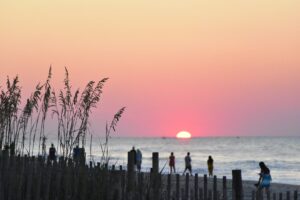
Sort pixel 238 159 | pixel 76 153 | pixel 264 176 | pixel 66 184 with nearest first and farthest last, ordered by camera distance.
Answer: pixel 66 184, pixel 76 153, pixel 264 176, pixel 238 159

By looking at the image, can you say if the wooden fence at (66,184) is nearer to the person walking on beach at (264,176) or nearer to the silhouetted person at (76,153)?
the silhouetted person at (76,153)

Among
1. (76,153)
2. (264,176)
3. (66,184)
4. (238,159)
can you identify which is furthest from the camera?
(238,159)

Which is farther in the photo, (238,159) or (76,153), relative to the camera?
(238,159)

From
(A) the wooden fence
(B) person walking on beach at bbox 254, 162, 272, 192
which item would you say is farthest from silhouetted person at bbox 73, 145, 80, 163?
(B) person walking on beach at bbox 254, 162, 272, 192

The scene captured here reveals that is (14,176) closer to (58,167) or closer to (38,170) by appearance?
(38,170)

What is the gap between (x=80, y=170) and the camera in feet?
27.0

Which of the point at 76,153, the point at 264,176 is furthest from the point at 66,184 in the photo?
the point at 264,176

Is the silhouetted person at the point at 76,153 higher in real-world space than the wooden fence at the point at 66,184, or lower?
higher

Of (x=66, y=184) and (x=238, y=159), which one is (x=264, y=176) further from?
(x=238, y=159)

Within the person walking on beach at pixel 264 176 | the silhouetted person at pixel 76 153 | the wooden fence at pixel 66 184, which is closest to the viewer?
the wooden fence at pixel 66 184

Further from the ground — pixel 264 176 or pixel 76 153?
pixel 76 153

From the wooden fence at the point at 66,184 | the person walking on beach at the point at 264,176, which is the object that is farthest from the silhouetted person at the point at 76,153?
the person walking on beach at the point at 264,176

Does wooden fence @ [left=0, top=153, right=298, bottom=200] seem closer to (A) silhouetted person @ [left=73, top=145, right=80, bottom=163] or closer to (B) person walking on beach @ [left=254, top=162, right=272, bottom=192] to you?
(A) silhouetted person @ [left=73, top=145, right=80, bottom=163]

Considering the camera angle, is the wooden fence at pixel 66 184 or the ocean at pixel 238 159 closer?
the wooden fence at pixel 66 184
